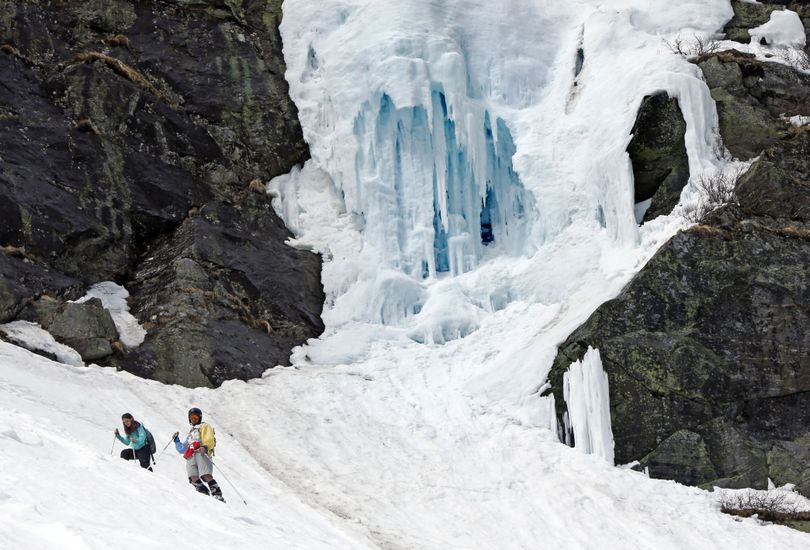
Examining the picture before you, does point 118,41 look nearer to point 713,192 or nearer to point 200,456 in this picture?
point 713,192

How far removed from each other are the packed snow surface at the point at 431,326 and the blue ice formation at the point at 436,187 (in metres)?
0.05

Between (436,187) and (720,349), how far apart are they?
8.16m

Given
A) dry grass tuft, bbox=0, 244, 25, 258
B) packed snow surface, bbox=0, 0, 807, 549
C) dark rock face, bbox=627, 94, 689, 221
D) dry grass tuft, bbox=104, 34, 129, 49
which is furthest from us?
dry grass tuft, bbox=104, 34, 129, 49

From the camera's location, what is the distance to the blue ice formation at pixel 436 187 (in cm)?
2309

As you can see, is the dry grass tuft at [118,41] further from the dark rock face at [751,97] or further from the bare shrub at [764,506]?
the bare shrub at [764,506]

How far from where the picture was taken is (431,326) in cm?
2105

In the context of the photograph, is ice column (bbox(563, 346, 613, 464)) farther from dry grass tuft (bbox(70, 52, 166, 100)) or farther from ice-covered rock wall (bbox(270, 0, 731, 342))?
dry grass tuft (bbox(70, 52, 166, 100))

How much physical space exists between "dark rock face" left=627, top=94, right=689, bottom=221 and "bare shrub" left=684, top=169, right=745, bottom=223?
685 mm

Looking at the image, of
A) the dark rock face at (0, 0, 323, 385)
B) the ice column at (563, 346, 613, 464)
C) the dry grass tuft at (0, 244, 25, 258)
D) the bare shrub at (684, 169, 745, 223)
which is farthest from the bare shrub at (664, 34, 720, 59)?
the dry grass tuft at (0, 244, 25, 258)

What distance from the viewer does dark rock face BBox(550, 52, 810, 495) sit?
17.2m

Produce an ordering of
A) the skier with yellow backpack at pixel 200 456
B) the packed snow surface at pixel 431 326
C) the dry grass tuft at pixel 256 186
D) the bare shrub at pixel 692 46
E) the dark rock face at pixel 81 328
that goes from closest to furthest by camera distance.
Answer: the skier with yellow backpack at pixel 200 456 < the packed snow surface at pixel 431 326 < the dark rock face at pixel 81 328 < the bare shrub at pixel 692 46 < the dry grass tuft at pixel 256 186

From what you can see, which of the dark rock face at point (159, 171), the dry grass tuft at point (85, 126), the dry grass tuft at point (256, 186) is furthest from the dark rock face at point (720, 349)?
the dry grass tuft at point (85, 126)

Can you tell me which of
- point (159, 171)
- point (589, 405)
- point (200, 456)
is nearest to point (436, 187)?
point (159, 171)

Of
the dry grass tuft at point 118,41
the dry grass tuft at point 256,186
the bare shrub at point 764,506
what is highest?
the dry grass tuft at point 118,41
